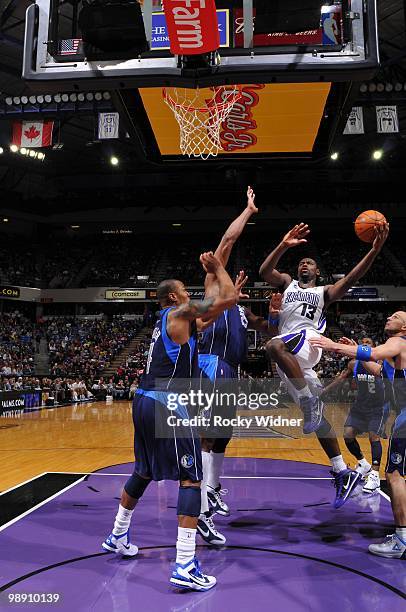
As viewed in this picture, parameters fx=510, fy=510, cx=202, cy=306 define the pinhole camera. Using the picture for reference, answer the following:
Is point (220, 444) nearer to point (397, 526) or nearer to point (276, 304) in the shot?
point (276, 304)

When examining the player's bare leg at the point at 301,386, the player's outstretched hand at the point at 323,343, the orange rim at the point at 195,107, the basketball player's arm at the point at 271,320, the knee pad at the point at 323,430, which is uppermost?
the orange rim at the point at 195,107

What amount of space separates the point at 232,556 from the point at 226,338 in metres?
1.90

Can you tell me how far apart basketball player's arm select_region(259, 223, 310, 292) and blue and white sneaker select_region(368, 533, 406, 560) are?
8.24 feet

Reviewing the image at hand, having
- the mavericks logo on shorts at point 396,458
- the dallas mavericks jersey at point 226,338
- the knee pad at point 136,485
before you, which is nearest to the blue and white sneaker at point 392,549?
the mavericks logo on shorts at point 396,458

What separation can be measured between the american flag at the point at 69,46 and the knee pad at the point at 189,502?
3485mm

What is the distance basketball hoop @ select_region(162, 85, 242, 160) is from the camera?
545 cm

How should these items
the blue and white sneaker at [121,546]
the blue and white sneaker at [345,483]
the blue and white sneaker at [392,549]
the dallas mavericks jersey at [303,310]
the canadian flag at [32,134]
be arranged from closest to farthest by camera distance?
1. the blue and white sneaker at [121,546]
2. the blue and white sneaker at [392,549]
3. the blue and white sneaker at [345,483]
4. the dallas mavericks jersey at [303,310]
5. the canadian flag at [32,134]

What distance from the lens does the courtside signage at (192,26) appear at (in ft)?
12.2

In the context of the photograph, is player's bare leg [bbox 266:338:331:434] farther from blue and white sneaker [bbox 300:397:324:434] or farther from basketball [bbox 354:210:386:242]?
basketball [bbox 354:210:386:242]

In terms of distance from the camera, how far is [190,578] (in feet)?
10.6

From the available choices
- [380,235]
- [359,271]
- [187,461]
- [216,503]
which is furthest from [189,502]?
[380,235]

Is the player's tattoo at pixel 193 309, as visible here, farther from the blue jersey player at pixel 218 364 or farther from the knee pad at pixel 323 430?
the knee pad at pixel 323 430

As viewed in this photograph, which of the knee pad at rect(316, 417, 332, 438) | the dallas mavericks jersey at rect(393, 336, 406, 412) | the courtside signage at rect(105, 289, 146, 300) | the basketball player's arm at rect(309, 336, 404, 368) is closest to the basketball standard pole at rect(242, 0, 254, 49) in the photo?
the basketball player's arm at rect(309, 336, 404, 368)

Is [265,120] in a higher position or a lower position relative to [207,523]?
higher
